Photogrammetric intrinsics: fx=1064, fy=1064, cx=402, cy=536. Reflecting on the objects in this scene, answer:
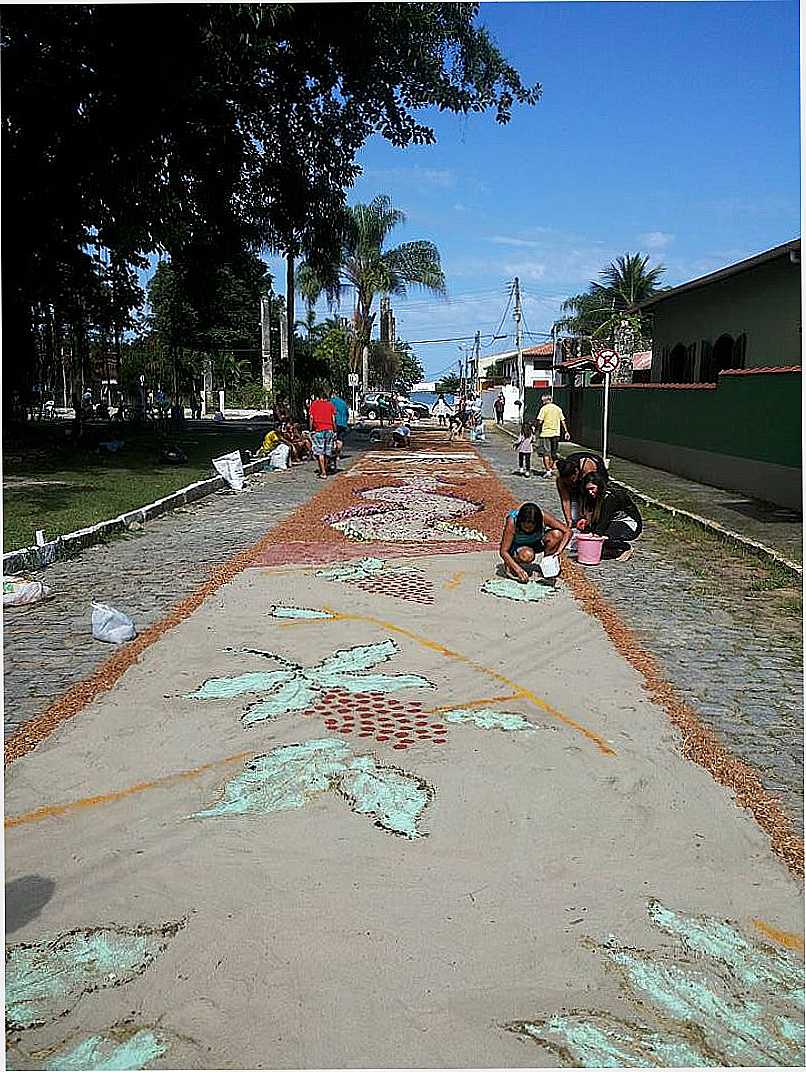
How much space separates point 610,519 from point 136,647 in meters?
5.58

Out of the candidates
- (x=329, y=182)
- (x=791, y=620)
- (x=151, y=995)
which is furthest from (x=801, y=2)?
(x=329, y=182)

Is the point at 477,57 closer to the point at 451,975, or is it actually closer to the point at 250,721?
the point at 250,721

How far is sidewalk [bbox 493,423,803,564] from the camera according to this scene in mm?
11922

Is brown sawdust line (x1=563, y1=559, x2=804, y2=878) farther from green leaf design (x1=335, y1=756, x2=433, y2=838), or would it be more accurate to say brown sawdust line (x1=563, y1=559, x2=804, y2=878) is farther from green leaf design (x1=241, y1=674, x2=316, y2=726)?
green leaf design (x1=241, y1=674, x2=316, y2=726)

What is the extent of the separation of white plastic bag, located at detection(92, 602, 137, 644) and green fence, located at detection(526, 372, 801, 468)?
9.73m

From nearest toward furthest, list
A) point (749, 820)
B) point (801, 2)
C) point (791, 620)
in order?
point (801, 2) < point (749, 820) < point (791, 620)

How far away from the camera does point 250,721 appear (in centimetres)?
565

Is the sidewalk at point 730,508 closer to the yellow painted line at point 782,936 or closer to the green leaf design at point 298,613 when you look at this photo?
the green leaf design at point 298,613

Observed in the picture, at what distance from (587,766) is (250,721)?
5.87ft

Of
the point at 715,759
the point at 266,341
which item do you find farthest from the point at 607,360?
the point at 266,341

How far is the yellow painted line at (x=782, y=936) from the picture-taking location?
11.4 ft

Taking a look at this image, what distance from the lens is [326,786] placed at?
476 centimetres

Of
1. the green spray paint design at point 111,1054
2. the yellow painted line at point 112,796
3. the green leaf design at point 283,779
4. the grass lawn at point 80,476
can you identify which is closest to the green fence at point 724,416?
the grass lawn at point 80,476

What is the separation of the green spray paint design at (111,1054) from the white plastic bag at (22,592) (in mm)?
6003
